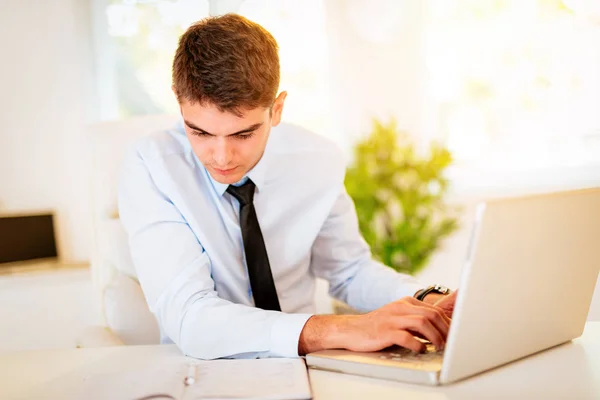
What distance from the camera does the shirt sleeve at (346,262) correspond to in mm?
1550

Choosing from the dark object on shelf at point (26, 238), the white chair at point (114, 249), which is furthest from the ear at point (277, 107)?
the dark object on shelf at point (26, 238)

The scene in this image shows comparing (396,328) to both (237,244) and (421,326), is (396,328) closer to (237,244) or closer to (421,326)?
(421,326)

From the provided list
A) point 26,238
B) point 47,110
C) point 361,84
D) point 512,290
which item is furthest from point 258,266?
point 47,110

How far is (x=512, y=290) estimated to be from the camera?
847 mm

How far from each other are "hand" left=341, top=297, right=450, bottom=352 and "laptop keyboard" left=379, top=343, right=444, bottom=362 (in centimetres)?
1

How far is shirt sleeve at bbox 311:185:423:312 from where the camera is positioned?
1550mm

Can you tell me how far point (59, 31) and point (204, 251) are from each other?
8.81 ft

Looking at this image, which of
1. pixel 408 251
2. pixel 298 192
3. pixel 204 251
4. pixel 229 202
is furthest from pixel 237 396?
pixel 408 251

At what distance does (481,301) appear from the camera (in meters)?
0.81

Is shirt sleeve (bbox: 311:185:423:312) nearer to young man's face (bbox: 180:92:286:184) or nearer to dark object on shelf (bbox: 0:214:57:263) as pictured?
young man's face (bbox: 180:92:286:184)

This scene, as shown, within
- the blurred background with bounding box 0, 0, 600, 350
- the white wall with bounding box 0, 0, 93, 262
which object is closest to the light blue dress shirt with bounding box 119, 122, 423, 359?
the blurred background with bounding box 0, 0, 600, 350

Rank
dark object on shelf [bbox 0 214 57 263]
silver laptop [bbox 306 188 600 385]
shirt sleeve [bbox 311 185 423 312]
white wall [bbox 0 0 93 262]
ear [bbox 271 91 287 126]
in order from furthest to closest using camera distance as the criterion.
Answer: white wall [bbox 0 0 93 262], dark object on shelf [bbox 0 214 57 263], shirt sleeve [bbox 311 185 423 312], ear [bbox 271 91 287 126], silver laptop [bbox 306 188 600 385]

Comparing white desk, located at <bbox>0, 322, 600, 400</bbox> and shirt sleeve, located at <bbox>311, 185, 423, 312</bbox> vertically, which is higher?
white desk, located at <bbox>0, 322, 600, 400</bbox>

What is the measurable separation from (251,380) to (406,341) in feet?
0.83
